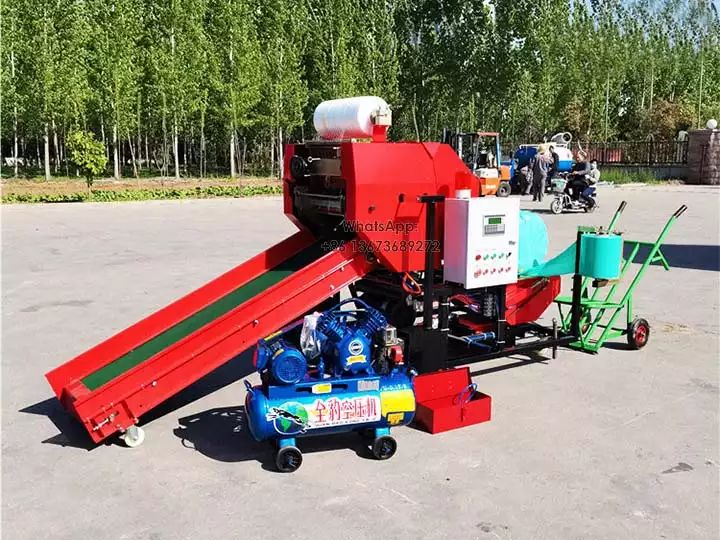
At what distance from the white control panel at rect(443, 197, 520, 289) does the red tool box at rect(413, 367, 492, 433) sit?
28.5 inches

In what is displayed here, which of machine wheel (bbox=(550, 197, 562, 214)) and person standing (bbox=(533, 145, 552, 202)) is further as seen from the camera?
person standing (bbox=(533, 145, 552, 202))

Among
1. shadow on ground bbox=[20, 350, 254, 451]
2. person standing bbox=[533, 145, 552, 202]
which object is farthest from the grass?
shadow on ground bbox=[20, 350, 254, 451]

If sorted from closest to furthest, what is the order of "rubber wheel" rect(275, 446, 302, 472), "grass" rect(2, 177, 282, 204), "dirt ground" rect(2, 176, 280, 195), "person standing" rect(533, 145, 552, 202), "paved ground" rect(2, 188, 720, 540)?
"paved ground" rect(2, 188, 720, 540) → "rubber wheel" rect(275, 446, 302, 472) → "person standing" rect(533, 145, 552, 202) → "grass" rect(2, 177, 282, 204) → "dirt ground" rect(2, 176, 280, 195)

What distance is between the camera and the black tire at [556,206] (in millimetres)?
20328

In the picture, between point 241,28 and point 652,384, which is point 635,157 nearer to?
point 241,28

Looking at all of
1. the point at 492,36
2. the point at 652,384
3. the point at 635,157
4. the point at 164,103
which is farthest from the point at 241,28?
the point at 652,384

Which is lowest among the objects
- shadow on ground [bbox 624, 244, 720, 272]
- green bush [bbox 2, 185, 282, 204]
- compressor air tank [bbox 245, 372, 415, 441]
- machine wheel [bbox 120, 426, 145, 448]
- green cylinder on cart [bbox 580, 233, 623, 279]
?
machine wheel [bbox 120, 426, 145, 448]

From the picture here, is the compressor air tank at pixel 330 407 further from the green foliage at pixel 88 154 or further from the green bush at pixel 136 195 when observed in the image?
the green foliage at pixel 88 154

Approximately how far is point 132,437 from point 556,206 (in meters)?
17.6

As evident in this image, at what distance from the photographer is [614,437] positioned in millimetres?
4891

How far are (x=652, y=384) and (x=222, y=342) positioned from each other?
376cm

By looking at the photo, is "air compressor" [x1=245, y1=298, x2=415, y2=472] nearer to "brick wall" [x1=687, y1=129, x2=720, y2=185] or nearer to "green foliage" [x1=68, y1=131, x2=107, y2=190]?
"green foliage" [x1=68, y1=131, x2=107, y2=190]

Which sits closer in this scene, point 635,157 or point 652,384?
point 652,384

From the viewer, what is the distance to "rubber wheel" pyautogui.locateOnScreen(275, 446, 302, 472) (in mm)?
4367
